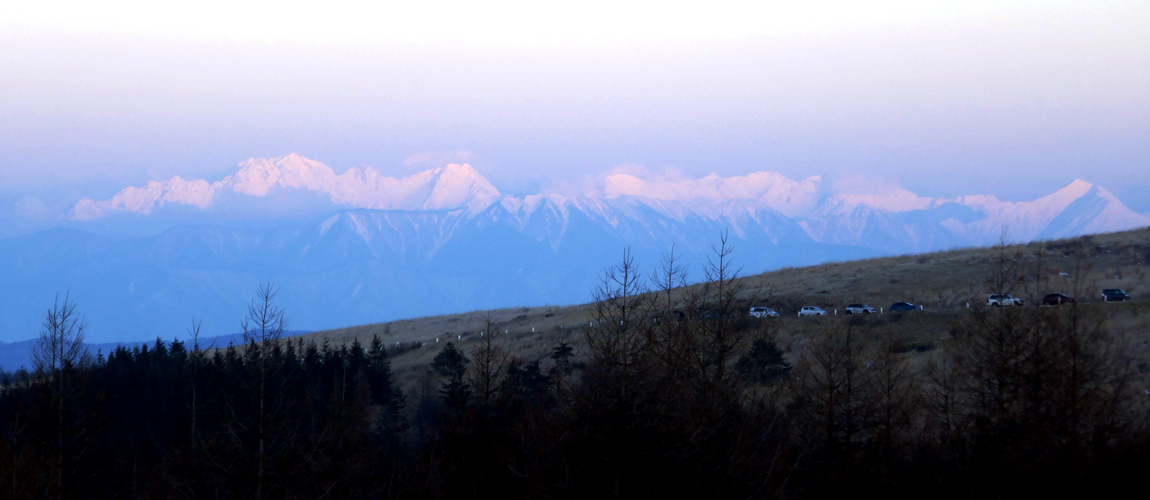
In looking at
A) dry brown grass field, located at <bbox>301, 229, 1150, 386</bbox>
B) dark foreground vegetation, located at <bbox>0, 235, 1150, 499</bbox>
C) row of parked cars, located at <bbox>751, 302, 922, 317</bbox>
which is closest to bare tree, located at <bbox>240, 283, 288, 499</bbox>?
dark foreground vegetation, located at <bbox>0, 235, 1150, 499</bbox>

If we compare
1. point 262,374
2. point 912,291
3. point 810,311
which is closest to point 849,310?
point 810,311

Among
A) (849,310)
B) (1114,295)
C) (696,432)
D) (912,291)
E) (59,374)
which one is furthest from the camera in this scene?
(912,291)

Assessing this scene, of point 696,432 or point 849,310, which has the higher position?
point 849,310

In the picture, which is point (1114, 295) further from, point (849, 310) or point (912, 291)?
point (912, 291)

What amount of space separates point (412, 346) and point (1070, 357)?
65.1m

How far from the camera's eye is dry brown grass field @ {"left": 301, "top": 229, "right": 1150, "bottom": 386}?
44.8 metres

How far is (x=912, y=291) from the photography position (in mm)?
59594

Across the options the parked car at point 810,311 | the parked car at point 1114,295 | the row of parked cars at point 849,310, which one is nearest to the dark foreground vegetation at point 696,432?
the parked car at point 1114,295

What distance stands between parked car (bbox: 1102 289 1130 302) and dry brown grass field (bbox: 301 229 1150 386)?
89cm

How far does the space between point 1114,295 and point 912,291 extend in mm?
16994

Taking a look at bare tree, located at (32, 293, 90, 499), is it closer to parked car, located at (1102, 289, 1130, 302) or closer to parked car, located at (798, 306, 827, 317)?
parked car, located at (798, 306, 827, 317)

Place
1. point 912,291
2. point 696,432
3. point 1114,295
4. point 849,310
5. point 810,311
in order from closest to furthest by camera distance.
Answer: point 696,432 → point 1114,295 → point 849,310 → point 810,311 → point 912,291

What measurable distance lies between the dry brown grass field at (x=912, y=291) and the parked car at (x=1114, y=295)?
2.93 ft

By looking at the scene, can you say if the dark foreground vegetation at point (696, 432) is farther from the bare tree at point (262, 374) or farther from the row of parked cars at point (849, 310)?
the row of parked cars at point (849, 310)
